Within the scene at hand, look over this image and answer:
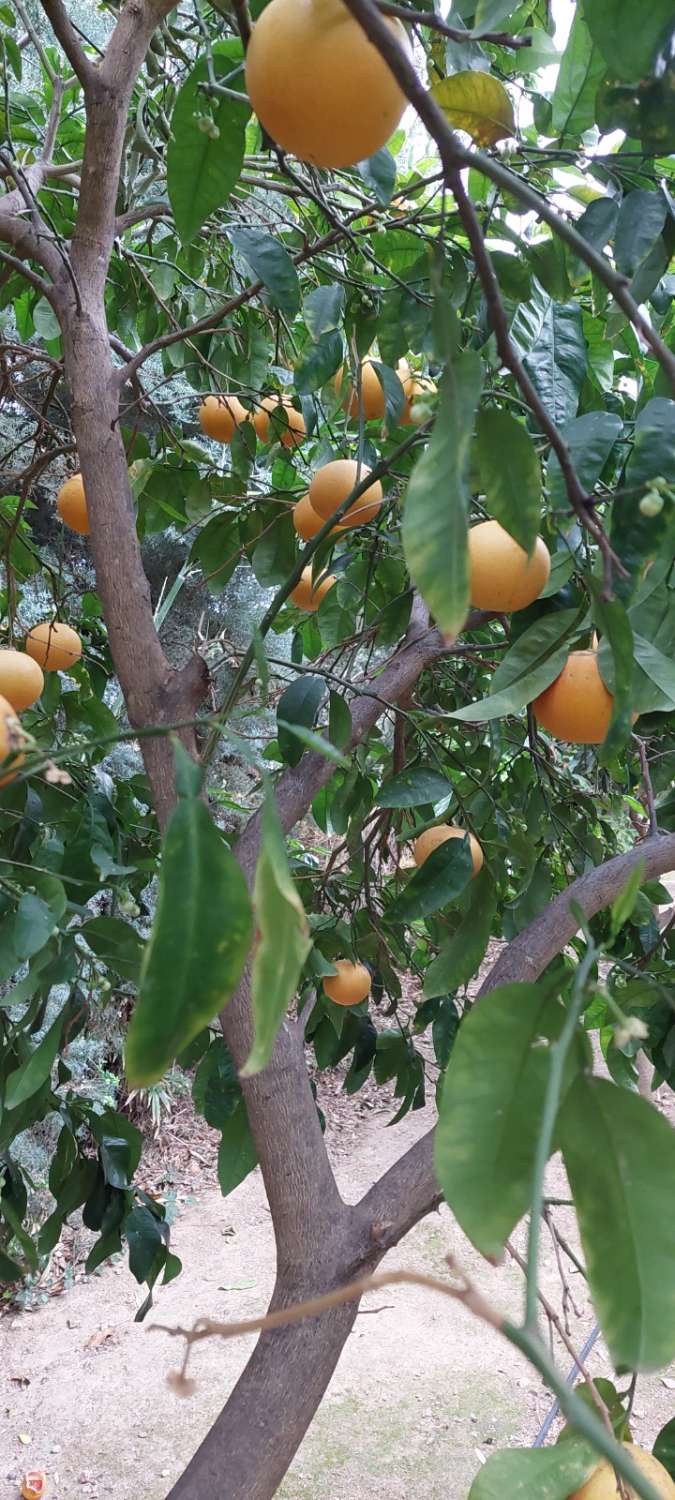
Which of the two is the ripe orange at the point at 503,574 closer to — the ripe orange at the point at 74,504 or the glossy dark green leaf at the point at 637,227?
the glossy dark green leaf at the point at 637,227

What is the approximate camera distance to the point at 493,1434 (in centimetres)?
207

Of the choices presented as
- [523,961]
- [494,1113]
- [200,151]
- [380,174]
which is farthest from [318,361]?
[494,1113]

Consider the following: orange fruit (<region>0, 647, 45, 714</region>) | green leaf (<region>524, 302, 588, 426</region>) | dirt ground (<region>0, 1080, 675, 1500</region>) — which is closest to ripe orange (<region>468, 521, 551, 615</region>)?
green leaf (<region>524, 302, 588, 426</region>)

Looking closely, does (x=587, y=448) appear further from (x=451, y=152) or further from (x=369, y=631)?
(x=369, y=631)

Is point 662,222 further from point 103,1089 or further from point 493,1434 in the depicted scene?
point 103,1089

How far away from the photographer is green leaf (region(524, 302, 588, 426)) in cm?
64

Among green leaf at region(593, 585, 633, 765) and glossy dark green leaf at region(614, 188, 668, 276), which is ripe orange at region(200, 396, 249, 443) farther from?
green leaf at region(593, 585, 633, 765)

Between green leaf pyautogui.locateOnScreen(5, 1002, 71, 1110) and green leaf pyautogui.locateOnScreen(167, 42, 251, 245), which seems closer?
green leaf pyautogui.locateOnScreen(167, 42, 251, 245)

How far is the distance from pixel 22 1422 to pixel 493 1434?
0.97 metres

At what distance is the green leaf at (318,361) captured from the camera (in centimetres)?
81

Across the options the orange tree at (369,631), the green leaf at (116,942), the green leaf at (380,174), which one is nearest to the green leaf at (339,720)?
the orange tree at (369,631)

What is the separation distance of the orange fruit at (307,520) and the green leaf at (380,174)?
322 mm

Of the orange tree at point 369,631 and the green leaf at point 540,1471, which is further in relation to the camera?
the green leaf at point 540,1471

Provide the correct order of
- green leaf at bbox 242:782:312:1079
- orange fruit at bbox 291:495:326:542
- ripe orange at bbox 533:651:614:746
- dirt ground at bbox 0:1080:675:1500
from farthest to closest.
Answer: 1. dirt ground at bbox 0:1080:675:1500
2. orange fruit at bbox 291:495:326:542
3. ripe orange at bbox 533:651:614:746
4. green leaf at bbox 242:782:312:1079
